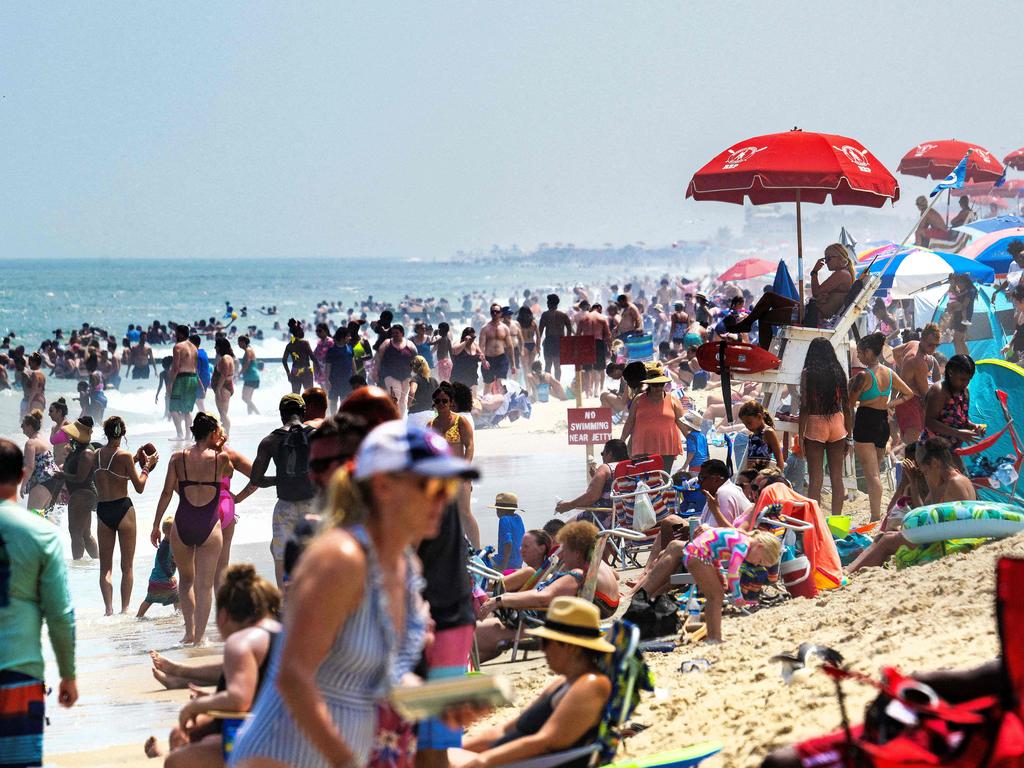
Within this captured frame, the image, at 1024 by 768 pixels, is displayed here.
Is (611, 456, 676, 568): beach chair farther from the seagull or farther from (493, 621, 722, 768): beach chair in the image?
(493, 621, 722, 768): beach chair

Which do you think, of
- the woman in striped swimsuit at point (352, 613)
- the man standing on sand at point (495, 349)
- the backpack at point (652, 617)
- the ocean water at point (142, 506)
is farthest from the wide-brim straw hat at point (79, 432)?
the man standing on sand at point (495, 349)

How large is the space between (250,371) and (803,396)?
48.0 feet

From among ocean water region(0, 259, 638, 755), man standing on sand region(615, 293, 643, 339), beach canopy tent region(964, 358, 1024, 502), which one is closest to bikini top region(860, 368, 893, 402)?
beach canopy tent region(964, 358, 1024, 502)

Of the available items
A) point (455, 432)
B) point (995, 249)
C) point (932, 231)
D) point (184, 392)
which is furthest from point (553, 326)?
point (455, 432)

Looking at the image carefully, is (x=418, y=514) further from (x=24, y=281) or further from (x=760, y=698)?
(x=24, y=281)

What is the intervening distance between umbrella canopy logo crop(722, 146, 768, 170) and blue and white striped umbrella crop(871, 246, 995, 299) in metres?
4.36

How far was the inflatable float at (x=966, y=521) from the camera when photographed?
679 cm

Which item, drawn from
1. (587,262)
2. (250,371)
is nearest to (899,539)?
(250,371)

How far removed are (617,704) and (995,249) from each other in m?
14.8

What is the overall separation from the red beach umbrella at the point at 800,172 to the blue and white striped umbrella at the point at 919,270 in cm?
378

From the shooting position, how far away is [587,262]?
16512cm

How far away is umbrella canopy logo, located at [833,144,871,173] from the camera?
10883 millimetres

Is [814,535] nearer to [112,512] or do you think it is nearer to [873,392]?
[873,392]

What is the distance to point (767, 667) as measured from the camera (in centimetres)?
559
